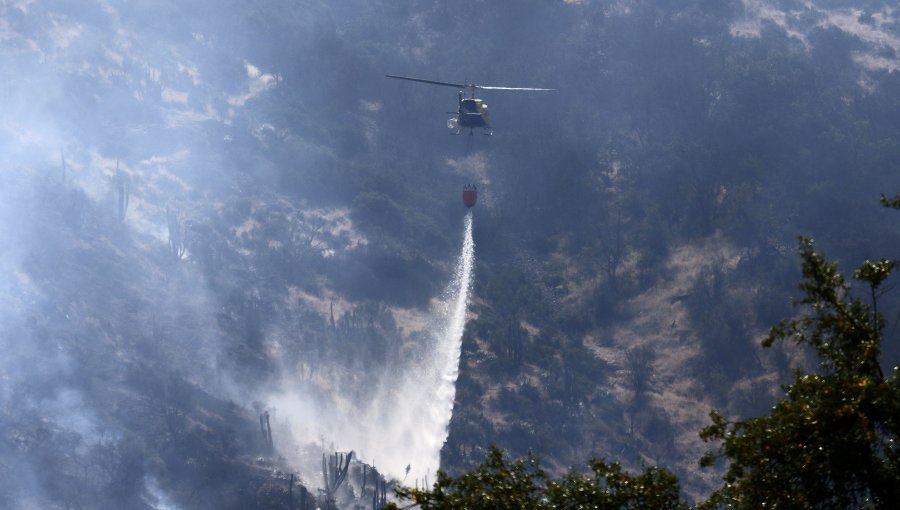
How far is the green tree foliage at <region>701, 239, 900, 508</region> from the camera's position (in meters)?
25.5

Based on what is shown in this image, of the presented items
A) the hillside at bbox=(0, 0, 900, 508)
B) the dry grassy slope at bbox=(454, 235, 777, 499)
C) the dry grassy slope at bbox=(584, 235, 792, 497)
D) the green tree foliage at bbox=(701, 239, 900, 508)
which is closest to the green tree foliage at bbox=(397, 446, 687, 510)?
the green tree foliage at bbox=(701, 239, 900, 508)

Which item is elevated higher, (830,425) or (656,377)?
(656,377)

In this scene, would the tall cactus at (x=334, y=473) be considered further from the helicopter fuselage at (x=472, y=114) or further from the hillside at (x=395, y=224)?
the helicopter fuselage at (x=472, y=114)

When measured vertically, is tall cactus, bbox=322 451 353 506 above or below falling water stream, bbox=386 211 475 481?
below

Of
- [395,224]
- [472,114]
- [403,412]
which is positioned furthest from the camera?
[395,224]

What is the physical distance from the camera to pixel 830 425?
25750 millimetres

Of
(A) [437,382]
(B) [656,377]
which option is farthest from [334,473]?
(B) [656,377]

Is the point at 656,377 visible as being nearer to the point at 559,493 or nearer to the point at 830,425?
the point at 559,493

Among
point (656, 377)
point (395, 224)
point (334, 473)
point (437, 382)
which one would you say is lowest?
point (334, 473)

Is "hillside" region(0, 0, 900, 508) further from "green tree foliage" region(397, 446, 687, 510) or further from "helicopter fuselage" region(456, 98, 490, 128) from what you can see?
"green tree foliage" region(397, 446, 687, 510)

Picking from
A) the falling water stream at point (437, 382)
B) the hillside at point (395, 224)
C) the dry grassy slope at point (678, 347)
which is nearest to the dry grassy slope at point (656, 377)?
the dry grassy slope at point (678, 347)

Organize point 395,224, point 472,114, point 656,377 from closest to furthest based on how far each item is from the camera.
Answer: point 472,114
point 656,377
point 395,224

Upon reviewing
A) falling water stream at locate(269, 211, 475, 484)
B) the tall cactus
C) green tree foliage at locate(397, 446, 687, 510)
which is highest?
falling water stream at locate(269, 211, 475, 484)

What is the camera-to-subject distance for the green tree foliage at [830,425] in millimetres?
25484
